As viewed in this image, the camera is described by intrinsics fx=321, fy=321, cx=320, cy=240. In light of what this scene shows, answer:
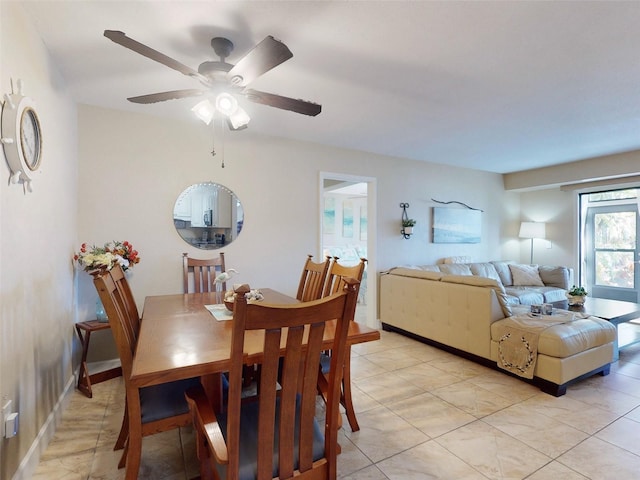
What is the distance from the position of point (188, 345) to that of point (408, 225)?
12.1 ft

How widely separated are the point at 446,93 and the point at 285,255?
227cm

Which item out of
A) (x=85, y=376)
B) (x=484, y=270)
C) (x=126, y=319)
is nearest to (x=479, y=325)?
(x=484, y=270)

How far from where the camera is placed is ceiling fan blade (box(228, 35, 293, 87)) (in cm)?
140

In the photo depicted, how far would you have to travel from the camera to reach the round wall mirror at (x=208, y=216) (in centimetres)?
318

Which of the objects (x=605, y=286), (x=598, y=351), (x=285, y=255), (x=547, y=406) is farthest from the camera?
(x=605, y=286)

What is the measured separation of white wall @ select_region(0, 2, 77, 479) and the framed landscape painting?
175 inches

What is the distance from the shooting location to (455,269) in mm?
4523

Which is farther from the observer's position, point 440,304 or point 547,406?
point 440,304

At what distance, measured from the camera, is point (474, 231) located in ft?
17.5

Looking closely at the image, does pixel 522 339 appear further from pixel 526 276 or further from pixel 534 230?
pixel 534 230

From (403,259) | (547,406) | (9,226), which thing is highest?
(9,226)

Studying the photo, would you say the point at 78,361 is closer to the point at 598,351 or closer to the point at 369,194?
the point at 369,194

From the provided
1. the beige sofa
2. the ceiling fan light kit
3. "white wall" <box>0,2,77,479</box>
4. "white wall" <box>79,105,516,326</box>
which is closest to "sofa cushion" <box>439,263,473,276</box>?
"white wall" <box>79,105,516,326</box>

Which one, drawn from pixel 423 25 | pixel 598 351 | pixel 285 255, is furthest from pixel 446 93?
pixel 598 351
